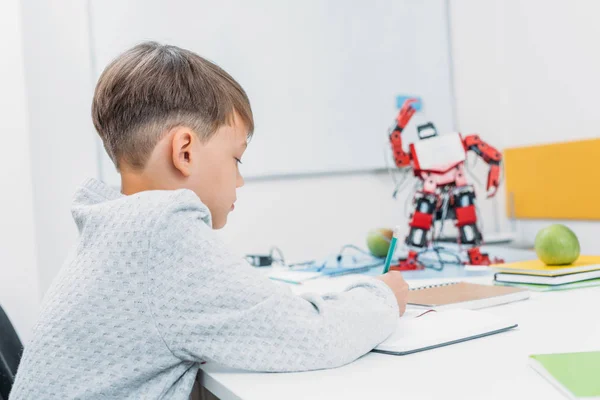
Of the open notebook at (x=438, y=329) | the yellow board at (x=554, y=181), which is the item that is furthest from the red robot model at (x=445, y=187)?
the yellow board at (x=554, y=181)

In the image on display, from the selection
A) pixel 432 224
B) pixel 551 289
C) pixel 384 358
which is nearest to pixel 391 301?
pixel 384 358

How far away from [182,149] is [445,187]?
1002 mm

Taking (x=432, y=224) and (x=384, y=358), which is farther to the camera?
(x=432, y=224)

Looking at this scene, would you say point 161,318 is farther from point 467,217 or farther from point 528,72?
point 528,72

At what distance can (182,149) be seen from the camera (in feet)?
2.76

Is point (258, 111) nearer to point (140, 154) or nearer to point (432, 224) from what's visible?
point (432, 224)

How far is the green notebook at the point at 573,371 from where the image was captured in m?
0.55

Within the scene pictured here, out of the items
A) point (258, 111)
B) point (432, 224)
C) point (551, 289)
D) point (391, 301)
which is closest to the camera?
point (391, 301)

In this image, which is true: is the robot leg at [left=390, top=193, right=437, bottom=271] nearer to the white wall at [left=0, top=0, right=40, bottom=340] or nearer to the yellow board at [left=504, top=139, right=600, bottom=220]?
the yellow board at [left=504, top=139, right=600, bottom=220]

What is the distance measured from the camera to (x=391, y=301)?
2.76ft

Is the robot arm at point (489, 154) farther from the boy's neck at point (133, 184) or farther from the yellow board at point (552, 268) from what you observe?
the boy's neck at point (133, 184)

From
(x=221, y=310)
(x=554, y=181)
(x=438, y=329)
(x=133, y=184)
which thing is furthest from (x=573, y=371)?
(x=554, y=181)

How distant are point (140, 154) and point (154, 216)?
0.17m

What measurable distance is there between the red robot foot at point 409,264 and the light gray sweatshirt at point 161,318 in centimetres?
90
